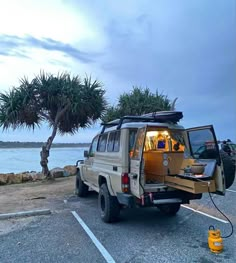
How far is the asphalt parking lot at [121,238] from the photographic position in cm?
418

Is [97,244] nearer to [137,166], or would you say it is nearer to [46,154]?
[137,166]

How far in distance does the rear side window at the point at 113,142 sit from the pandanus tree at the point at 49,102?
7.43 meters

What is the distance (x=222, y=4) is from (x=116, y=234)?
18.0 ft

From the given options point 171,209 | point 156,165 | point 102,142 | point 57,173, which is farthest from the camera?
point 57,173

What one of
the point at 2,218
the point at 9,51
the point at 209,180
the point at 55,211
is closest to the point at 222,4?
the point at 209,180

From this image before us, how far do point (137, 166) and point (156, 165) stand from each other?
37.4 inches

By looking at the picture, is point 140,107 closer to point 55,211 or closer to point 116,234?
point 55,211

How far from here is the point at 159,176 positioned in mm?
5863

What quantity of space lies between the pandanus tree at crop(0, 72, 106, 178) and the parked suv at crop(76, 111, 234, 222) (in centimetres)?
745

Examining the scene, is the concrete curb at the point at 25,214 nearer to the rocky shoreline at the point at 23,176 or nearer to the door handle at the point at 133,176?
the door handle at the point at 133,176

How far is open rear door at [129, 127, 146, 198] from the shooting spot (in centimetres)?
504

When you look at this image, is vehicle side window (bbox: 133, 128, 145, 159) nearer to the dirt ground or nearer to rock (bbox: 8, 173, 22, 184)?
the dirt ground

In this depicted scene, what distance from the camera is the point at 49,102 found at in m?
14.0

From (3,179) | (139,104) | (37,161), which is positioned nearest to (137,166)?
(3,179)
